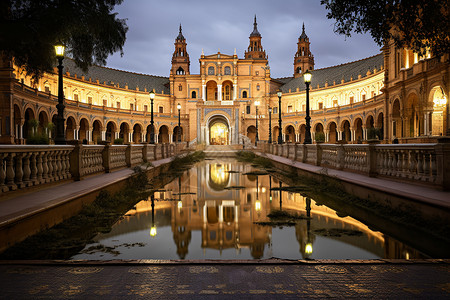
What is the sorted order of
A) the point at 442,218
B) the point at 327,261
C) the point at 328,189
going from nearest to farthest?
the point at 327,261 < the point at 442,218 < the point at 328,189

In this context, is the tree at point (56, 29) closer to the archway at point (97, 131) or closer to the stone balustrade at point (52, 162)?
the stone balustrade at point (52, 162)

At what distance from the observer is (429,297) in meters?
2.78

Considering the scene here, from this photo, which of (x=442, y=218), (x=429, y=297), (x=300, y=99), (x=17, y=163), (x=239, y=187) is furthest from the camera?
(x=300, y=99)

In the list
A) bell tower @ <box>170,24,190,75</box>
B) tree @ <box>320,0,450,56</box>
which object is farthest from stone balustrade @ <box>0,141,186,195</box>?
bell tower @ <box>170,24,190,75</box>

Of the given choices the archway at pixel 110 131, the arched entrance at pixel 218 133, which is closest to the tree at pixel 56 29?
the archway at pixel 110 131

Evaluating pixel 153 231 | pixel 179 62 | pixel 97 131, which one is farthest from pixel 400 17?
pixel 179 62

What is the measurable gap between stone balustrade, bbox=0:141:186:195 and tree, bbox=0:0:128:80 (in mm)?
3941

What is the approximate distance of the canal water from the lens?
423 centimetres

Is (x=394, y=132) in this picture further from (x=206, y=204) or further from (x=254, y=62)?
(x=254, y=62)

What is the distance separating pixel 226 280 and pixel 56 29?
407 inches

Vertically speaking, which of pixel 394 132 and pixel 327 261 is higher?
pixel 394 132

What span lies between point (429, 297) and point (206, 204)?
17.8ft

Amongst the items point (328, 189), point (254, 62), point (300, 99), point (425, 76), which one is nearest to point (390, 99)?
point (425, 76)

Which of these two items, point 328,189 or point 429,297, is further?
point 328,189
